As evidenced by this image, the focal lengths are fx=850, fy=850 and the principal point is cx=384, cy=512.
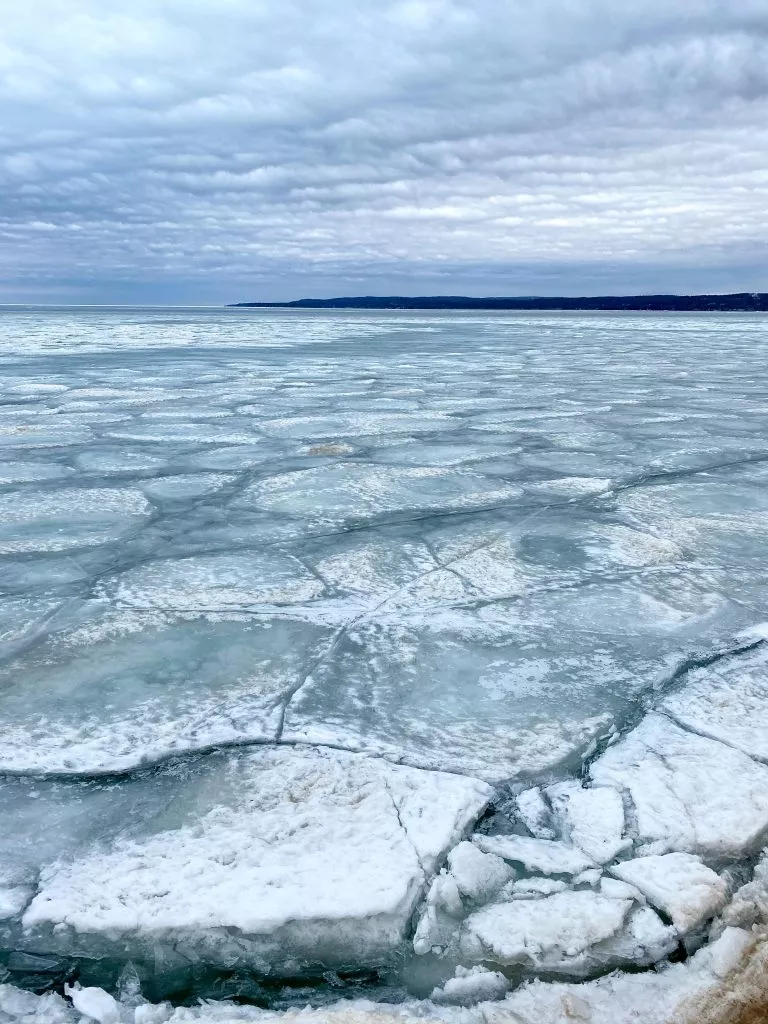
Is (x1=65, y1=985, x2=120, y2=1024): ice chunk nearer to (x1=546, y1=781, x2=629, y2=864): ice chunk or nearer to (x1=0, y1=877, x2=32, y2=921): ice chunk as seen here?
(x1=0, y1=877, x2=32, y2=921): ice chunk

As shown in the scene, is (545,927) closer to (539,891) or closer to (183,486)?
(539,891)

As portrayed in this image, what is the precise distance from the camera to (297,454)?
338 centimetres

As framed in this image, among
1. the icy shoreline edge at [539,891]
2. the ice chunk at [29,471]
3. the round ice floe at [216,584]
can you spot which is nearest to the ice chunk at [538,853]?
the icy shoreline edge at [539,891]

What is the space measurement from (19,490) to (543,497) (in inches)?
66.3

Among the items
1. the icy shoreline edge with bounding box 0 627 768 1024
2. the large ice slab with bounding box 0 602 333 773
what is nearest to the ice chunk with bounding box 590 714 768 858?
the icy shoreline edge with bounding box 0 627 768 1024

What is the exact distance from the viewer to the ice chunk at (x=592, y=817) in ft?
3.24

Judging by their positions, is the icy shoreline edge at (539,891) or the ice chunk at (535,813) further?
the ice chunk at (535,813)

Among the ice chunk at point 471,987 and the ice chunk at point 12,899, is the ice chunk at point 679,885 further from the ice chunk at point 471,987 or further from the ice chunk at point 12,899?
the ice chunk at point 12,899

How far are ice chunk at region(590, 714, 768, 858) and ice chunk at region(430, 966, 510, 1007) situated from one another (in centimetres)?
27

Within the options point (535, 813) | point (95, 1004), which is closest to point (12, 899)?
point (95, 1004)

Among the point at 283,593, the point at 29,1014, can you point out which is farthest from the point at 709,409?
the point at 29,1014

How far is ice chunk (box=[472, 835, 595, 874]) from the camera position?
3.13ft

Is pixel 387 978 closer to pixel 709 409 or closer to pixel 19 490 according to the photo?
pixel 19 490

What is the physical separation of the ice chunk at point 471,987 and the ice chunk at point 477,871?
0.10 metres
